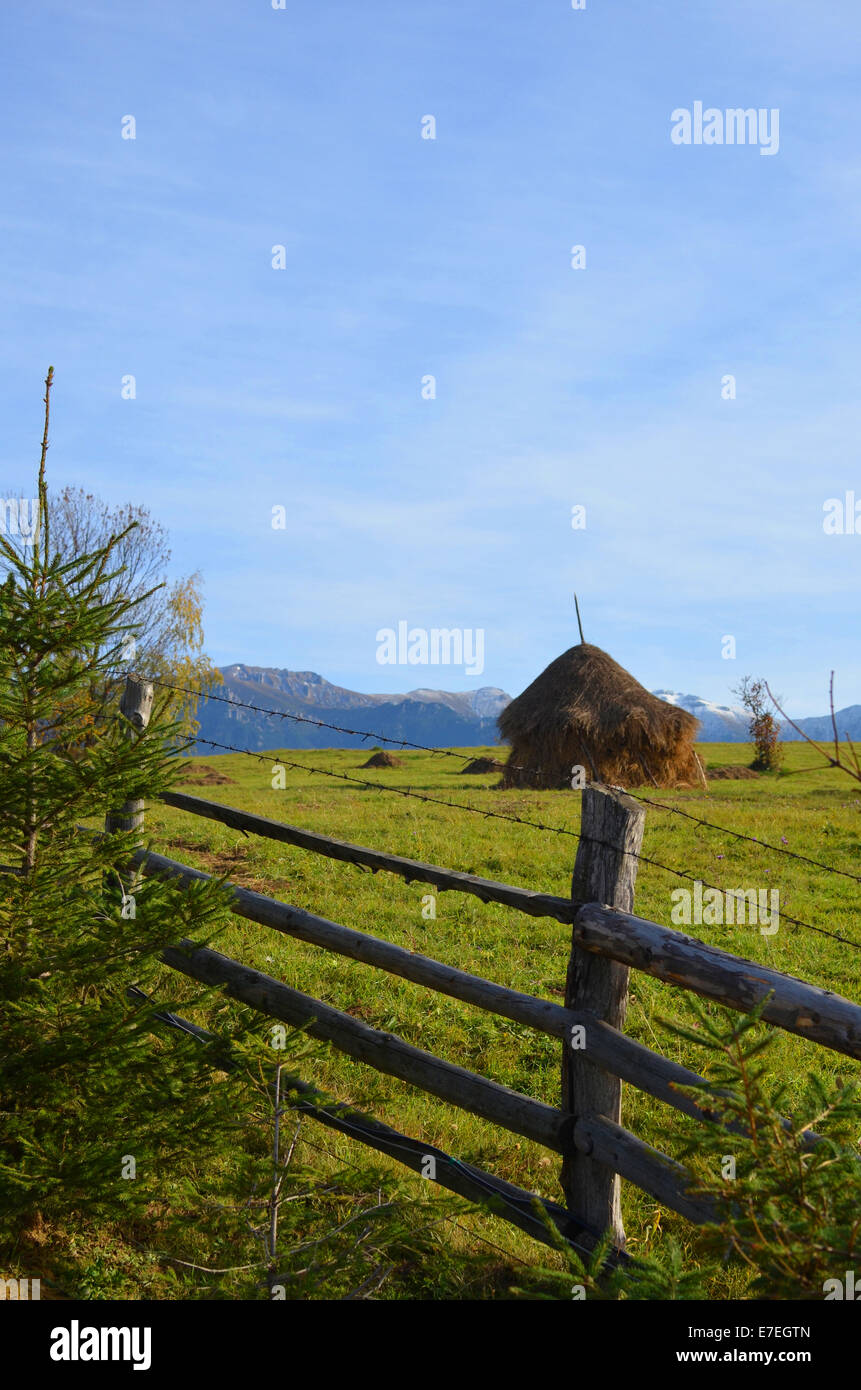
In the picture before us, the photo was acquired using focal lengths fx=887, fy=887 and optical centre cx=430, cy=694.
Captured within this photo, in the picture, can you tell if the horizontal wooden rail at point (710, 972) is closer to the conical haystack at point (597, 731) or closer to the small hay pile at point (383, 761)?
the conical haystack at point (597, 731)

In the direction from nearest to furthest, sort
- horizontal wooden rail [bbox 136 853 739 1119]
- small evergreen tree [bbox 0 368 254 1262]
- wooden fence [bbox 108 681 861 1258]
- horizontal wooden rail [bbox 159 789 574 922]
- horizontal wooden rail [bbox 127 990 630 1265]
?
wooden fence [bbox 108 681 861 1258]
horizontal wooden rail [bbox 136 853 739 1119]
small evergreen tree [bbox 0 368 254 1262]
horizontal wooden rail [bbox 127 990 630 1265]
horizontal wooden rail [bbox 159 789 574 922]

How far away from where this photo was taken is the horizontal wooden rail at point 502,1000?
11.3ft

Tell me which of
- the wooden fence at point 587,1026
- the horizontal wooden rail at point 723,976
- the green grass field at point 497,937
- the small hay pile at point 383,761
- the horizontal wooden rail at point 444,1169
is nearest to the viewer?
the horizontal wooden rail at point 723,976

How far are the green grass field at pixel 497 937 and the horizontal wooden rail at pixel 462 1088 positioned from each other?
0.23 metres

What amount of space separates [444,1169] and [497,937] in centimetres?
424

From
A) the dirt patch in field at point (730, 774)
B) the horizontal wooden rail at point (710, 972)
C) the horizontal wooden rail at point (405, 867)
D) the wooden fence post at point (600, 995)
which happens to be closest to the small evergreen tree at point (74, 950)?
the horizontal wooden rail at point (405, 867)

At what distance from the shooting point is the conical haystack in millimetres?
23812

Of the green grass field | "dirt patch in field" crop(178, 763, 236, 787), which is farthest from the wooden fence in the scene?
"dirt patch in field" crop(178, 763, 236, 787)

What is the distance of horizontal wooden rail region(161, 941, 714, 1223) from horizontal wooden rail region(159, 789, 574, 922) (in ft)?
2.57

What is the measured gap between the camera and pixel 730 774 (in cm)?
2894

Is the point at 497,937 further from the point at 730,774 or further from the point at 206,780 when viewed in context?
the point at 730,774

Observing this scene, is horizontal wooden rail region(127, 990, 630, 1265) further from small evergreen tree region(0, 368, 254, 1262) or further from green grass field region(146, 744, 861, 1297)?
small evergreen tree region(0, 368, 254, 1262)

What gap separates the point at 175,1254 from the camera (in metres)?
3.93

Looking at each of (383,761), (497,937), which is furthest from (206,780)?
(497,937)
